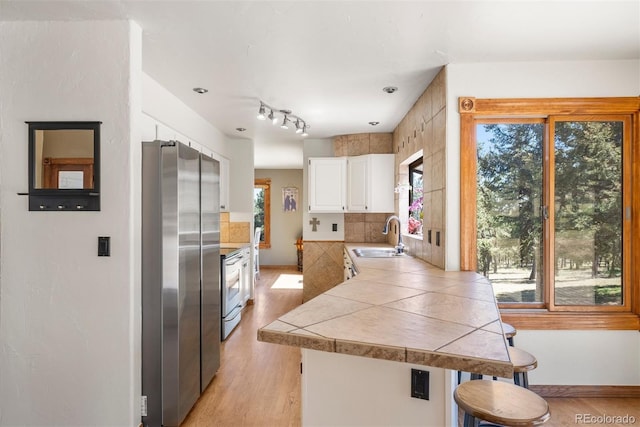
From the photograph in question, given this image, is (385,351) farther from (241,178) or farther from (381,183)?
(241,178)

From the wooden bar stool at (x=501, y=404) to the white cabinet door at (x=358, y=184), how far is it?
3343 mm

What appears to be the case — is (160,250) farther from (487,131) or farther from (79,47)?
(487,131)

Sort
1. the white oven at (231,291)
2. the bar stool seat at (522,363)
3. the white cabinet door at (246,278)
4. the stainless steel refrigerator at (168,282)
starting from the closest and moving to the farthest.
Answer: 1. the bar stool seat at (522,363)
2. the stainless steel refrigerator at (168,282)
3. the white oven at (231,291)
4. the white cabinet door at (246,278)

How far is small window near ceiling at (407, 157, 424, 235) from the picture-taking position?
3.71m

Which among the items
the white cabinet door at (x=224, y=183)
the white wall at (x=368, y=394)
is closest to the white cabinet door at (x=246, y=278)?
the white cabinet door at (x=224, y=183)

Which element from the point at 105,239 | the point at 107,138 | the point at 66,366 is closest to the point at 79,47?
the point at 107,138

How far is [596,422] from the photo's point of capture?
88.7 inches

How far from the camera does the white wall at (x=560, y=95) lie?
251cm

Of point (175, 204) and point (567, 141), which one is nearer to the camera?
point (175, 204)

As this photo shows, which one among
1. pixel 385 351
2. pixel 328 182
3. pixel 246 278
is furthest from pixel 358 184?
pixel 385 351

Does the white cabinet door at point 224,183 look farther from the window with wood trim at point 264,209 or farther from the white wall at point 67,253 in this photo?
the window with wood trim at point 264,209

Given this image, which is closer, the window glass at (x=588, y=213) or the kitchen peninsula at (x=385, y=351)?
the kitchen peninsula at (x=385, y=351)

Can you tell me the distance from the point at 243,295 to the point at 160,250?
108 inches

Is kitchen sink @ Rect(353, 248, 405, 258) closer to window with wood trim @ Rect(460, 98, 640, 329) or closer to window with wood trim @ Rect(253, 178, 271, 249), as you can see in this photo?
window with wood trim @ Rect(460, 98, 640, 329)
